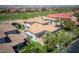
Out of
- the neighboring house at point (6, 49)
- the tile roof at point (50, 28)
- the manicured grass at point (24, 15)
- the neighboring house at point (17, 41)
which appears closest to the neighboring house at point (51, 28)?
the tile roof at point (50, 28)

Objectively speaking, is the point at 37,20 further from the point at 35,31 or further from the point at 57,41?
the point at 57,41

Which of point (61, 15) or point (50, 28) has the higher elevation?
point (61, 15)

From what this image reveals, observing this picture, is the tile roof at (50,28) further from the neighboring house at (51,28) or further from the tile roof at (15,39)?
the tile roof at (15,39)

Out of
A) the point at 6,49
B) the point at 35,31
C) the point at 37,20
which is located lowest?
the point at 6,49

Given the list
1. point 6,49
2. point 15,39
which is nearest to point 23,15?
point 15,39

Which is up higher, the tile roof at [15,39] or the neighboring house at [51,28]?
the neighboring house at [51,28]
